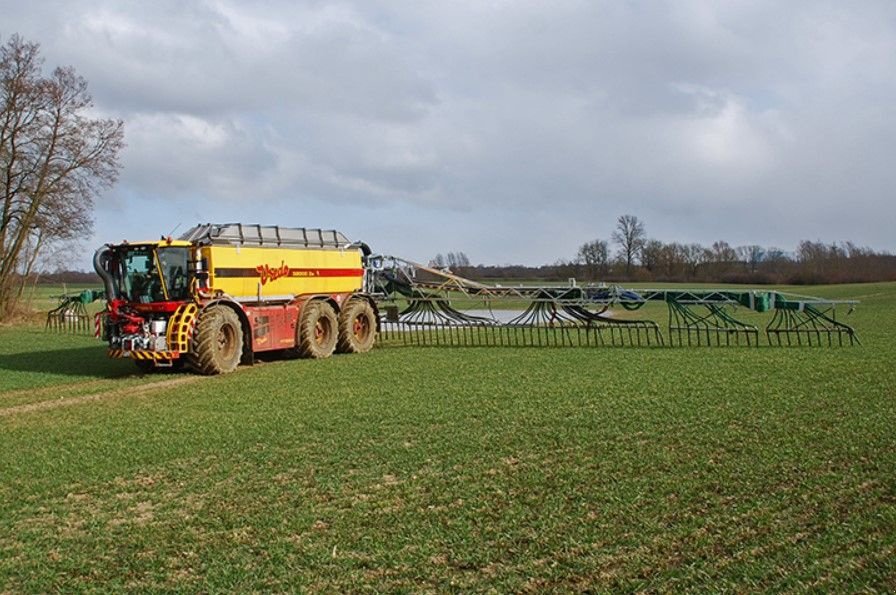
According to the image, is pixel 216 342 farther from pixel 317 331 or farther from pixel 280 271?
pixel 317 331

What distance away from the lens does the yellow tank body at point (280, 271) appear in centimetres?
1694

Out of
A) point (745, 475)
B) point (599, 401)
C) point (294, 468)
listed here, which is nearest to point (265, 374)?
point (599, 401)

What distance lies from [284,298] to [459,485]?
1181cm

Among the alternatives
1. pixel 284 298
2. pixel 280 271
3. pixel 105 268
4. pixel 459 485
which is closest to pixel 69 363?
pixel 105 268

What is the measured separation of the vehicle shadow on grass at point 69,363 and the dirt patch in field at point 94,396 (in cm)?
190

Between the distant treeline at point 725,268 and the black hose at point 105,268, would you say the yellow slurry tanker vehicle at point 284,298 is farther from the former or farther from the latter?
the distant treeline at point 725,268

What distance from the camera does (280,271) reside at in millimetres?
18609

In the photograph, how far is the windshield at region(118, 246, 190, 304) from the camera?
1652 cm

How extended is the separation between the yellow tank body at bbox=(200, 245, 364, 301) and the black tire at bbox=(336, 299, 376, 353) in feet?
1.48

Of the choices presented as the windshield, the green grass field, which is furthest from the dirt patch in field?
the windshield

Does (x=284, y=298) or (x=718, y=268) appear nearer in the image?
(x=284, y=298)

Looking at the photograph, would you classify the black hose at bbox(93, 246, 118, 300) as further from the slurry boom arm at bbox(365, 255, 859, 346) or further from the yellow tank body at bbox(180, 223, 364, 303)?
the slurry boom arm at bbox(365, 255, 859, 346)

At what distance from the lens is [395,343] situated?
24.0m

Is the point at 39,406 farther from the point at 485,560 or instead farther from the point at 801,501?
the point at 801,501
